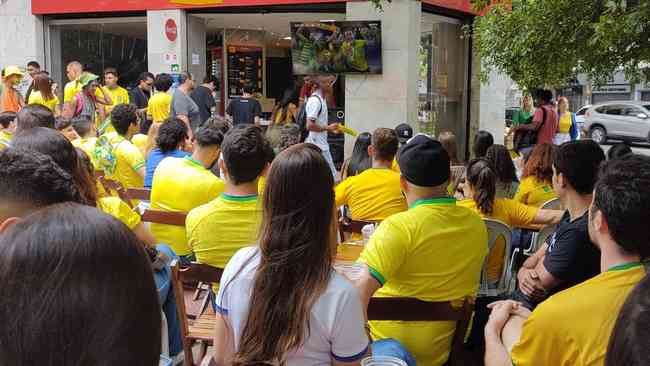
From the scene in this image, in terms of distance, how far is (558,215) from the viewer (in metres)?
3.86

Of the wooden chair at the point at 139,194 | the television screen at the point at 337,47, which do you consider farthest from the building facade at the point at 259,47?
the wooden chair at the point at 139,194

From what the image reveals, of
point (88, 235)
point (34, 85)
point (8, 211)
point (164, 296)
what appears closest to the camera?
point (88, 235)

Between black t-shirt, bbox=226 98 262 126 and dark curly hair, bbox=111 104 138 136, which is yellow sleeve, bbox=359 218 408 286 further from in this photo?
black t-shirt, bbox=226 98 262 126

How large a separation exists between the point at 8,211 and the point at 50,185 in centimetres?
15

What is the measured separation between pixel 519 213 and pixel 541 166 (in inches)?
39.1

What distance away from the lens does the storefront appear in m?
10.8

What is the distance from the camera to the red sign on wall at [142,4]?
1116cm

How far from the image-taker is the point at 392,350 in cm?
252

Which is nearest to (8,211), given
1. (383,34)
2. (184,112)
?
(184,112)

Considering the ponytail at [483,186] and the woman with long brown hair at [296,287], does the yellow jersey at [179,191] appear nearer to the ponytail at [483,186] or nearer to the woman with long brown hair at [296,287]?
the ponytail at [483,186]

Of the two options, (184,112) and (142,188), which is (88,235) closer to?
(142,188)

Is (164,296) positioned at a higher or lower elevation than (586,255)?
lower

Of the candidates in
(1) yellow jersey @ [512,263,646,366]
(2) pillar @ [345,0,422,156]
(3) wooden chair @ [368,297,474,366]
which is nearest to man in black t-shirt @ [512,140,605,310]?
(3) wooden chair @ [368,297,474,366]

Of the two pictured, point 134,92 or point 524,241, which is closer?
point 524,241
